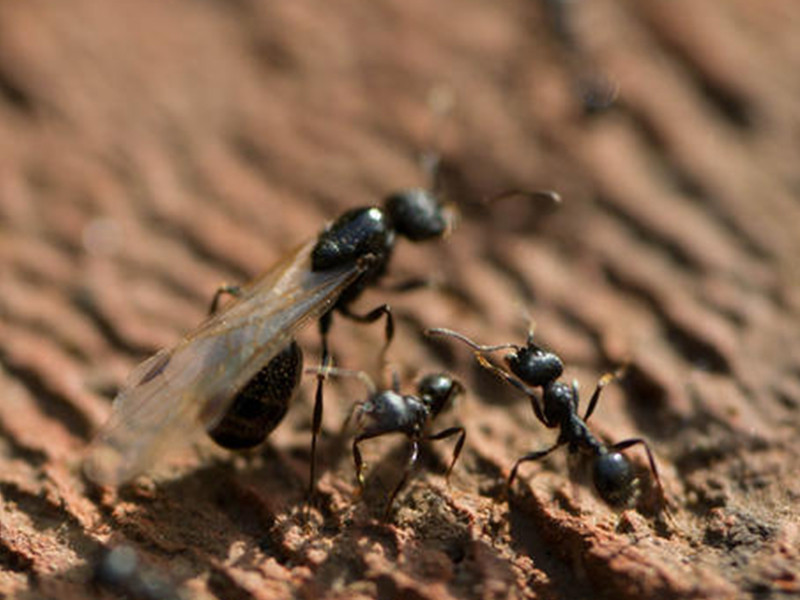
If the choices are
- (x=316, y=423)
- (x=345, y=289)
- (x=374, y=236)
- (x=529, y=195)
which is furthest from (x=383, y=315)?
(x=529, y=195)

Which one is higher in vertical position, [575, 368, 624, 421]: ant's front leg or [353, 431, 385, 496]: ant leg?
[575, 368, 624, 421]: ant's front leg

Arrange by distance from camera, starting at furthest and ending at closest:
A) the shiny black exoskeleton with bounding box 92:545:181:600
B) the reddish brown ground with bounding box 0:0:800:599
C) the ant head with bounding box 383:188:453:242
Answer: the ant head with bounding box 383:188:453:242
the reddish brown ground with bounding box 0:0:800:599
the shiny black exoskeleton with bounding box 92:545:181:600

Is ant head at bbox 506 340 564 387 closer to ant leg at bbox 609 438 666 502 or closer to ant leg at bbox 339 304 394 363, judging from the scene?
ant leg at bbox 609 438 666 502

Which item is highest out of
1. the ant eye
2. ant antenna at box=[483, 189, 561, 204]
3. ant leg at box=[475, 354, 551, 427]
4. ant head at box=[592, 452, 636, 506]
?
ant antenna at box=[483, 189, 561, 204]

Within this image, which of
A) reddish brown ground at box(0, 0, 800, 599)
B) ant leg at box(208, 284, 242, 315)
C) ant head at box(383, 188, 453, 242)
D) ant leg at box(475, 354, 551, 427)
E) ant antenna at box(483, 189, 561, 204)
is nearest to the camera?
reddish brown ground at box(0, 0, 800, 599)

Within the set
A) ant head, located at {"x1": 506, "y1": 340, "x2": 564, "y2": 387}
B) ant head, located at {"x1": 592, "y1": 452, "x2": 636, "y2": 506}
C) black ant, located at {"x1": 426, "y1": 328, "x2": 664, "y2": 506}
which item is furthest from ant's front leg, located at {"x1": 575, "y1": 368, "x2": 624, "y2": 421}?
ant head, located at {"x1": 592, "y1": 452, "x2": 636, "y2": 506}

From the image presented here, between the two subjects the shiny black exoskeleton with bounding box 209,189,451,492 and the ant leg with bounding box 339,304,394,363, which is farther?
the ant leg with bounding box 339,304,394,363
